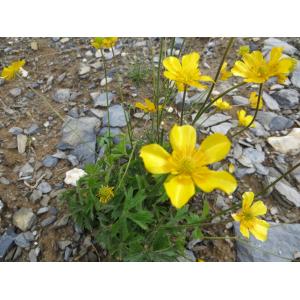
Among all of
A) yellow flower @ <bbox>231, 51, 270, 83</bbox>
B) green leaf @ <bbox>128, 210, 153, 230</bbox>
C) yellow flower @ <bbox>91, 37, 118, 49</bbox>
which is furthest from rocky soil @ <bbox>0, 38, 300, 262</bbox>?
yellow flower @ <bbox>231, 51, 270, 83</bbox>

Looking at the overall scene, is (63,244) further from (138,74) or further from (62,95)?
(138,74)

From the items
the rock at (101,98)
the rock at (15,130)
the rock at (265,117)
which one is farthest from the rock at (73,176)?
the rock at (265,117)

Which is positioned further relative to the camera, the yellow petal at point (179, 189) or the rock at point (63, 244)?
the rock at point (63, 244)

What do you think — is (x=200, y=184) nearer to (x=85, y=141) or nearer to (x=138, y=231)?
(x=138, y=231)

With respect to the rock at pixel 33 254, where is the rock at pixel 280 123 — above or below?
above

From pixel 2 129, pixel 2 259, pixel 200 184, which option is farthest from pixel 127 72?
pixel 200 184

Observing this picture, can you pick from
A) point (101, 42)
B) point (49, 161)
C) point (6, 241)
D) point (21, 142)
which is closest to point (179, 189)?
point (101, 42)

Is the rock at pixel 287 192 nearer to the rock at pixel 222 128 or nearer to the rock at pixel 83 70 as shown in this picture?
the rock at pixel 222 128
